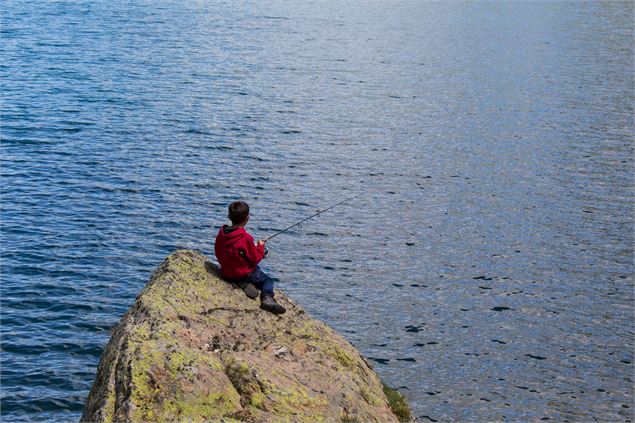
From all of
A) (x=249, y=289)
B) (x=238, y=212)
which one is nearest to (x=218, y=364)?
(x=249, y=289)

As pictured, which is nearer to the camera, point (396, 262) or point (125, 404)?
point (125, 404)

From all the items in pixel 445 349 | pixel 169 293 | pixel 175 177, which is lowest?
pixel 445 349

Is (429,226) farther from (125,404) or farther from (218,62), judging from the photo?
(218,62)

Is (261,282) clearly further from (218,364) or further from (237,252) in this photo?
(218,364)

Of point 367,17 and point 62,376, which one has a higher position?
point 367,17

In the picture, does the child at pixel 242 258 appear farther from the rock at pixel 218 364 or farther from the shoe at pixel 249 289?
the rock at pixel 218 364

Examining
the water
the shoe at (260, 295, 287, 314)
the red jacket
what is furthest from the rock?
the water

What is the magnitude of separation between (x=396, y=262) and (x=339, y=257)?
1750 millimetres

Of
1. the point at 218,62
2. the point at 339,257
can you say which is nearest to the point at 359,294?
the point at 339,257

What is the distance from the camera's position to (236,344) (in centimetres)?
1152

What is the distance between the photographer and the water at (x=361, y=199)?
1961cm

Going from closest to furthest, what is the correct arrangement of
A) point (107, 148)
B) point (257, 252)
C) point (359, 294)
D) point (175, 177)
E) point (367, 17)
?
point (257, 252)
point (359, 294)
point (175, 177)
point (107, 148)
point (367, 17)

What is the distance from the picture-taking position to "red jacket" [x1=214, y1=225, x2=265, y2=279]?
13188 millimetres

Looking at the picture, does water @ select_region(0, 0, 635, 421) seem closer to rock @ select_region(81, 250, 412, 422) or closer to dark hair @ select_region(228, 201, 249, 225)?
rock @ select_region(81, 250, 412, 422)
